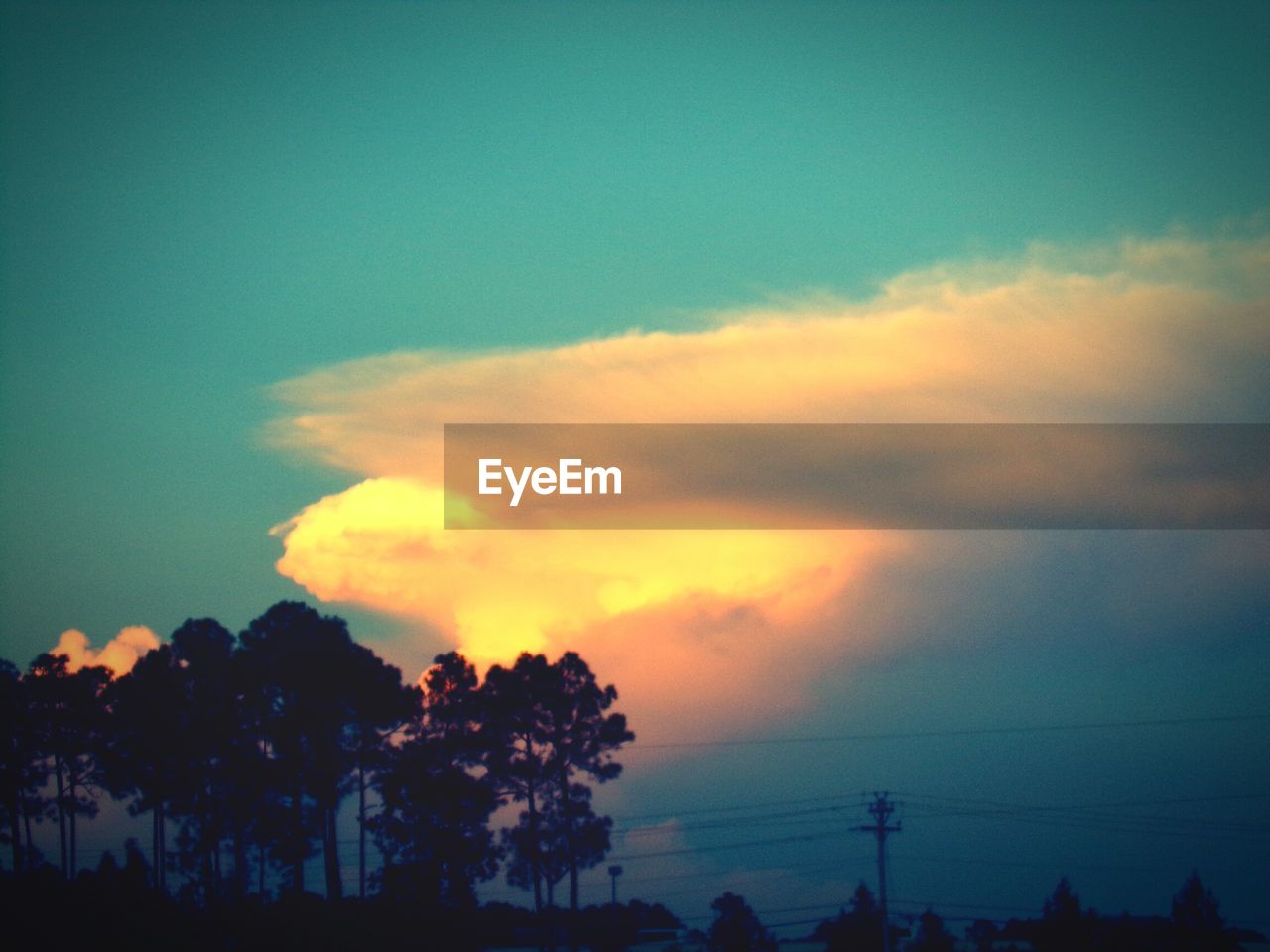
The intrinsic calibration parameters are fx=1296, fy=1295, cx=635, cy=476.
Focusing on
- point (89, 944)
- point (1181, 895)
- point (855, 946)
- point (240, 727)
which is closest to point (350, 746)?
point (240, 727)

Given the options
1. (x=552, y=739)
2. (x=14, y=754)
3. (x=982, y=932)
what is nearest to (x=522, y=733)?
(x=552, y=739)

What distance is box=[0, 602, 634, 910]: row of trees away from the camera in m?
64.1

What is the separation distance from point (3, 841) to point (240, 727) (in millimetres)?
15267

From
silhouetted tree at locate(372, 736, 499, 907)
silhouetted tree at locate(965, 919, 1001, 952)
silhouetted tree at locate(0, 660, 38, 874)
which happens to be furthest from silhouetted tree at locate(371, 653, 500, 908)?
silhouetted tree at locate(965, 919, 1001, 952)

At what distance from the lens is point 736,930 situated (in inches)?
3743

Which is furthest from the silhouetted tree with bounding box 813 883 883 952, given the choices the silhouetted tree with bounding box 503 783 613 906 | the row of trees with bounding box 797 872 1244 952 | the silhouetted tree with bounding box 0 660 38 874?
the silhouetted tree with bounding box 0 660 38 874

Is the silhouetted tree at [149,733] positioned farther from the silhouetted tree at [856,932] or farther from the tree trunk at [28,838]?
the silhouetted tree at [856,932]

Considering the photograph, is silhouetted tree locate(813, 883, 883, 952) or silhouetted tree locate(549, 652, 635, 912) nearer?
silhouetted tree locate(549, 652, 635, 912)

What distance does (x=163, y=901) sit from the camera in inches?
2327

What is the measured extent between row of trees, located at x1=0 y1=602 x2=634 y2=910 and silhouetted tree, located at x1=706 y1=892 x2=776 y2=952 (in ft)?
97.3

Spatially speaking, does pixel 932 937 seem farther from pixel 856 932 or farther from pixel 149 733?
pixel 149 733

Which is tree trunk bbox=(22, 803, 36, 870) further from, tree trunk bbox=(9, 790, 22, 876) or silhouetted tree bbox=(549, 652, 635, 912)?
silhouetted tree bbox=(549, 652, 635, 912)

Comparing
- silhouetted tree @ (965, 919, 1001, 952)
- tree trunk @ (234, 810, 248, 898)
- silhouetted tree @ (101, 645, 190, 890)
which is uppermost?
silhouetted tree @ (101, 645, 190, 890)

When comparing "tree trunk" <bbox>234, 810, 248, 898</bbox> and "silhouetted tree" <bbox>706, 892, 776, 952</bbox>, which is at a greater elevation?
"tree trunk" <bbox>234, 810, 248, 898</bbox>
